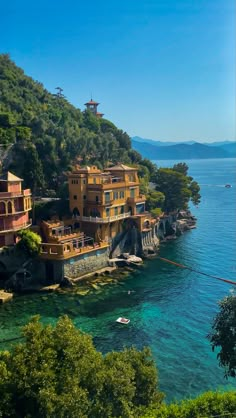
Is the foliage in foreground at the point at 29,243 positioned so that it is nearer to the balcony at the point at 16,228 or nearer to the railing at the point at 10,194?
the balcony at the point at 16,228

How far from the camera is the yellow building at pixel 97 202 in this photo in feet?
Result: 162

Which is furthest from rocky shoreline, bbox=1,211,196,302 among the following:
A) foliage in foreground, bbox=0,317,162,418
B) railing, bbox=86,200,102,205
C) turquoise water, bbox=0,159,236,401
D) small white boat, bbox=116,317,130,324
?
foliage in foreground, bbox=0,317,162,418

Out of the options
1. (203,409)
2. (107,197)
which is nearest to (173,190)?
(107,197)

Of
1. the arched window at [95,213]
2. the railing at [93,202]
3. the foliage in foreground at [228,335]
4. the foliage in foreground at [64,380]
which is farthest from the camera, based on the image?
the arched window at [95,213]

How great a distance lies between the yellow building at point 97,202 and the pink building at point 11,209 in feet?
26.8

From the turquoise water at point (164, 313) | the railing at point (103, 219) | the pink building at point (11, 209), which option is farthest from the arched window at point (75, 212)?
the turquoise water at point (164, 313)

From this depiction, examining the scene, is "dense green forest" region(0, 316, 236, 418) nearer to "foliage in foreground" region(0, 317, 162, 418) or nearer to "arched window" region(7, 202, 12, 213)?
"foliage in foreground" region(0, 317, 162, 418)

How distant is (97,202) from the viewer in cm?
4975

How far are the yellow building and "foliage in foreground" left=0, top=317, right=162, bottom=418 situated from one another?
3134 cm

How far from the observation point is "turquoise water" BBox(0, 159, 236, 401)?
85.7 feet

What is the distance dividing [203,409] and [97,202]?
35741 millimetres

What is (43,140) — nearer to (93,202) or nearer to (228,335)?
(93,202)

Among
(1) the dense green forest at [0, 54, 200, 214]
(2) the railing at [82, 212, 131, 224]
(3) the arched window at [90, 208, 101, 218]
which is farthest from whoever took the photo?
(1) the dense green forest at [0, 54, 200, 214]

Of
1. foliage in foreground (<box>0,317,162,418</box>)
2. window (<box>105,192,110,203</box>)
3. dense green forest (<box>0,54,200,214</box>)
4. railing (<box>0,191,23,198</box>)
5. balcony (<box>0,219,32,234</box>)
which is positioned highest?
dense green forest (<box>0,54,200,214</box>)
